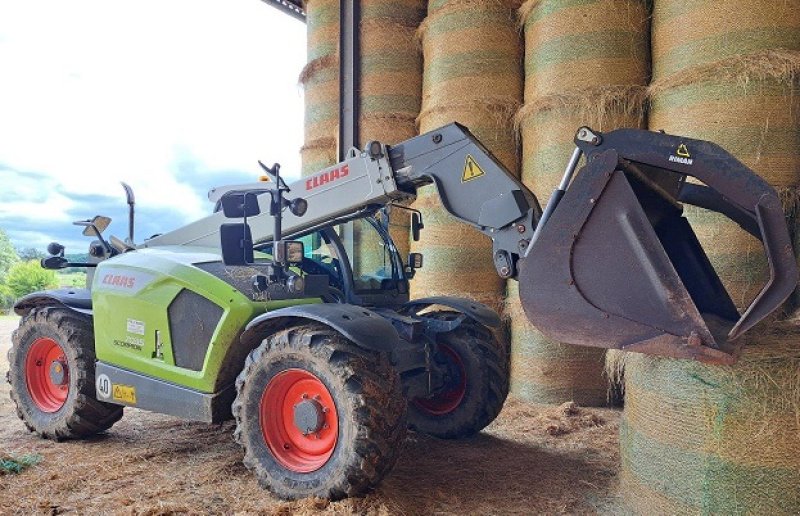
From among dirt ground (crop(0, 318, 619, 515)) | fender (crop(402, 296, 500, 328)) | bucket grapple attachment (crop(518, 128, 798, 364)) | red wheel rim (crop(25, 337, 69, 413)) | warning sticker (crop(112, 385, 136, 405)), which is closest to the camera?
bucket grapple attachment (crop(518, 128, 798, 364))

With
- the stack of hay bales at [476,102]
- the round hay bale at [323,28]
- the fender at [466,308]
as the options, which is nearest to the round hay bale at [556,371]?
the stack of hay bales at [476,102]

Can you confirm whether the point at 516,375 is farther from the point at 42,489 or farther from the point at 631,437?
the point at 42,489

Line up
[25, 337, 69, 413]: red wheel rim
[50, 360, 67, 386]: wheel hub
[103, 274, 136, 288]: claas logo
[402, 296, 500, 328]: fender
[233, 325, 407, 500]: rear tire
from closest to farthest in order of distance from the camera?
[233, 325, 407, 500]: rear tire → [103, 274, 136, 288]: claas logo → [402, 296, 500, 328]: fender → [50, 360, 67, 386]: wheel hub → [25, 337, 69, 413]: red wheel rim

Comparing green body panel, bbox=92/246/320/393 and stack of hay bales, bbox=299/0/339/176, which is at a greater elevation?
stack of hay bales, bbox=299/0/339/176

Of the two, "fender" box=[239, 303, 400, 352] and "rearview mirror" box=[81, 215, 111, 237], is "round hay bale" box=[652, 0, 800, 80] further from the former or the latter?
"rearview mirror" box=[81, 215, 111, 237]

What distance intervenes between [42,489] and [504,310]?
140 inches

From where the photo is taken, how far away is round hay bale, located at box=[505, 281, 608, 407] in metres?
4.95

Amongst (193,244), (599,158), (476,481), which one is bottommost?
(476,481)

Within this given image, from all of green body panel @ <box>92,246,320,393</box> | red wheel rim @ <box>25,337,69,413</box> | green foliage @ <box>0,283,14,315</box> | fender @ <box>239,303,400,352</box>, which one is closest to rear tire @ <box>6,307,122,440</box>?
red wheel rim @ <box>25,337,69,413</box>

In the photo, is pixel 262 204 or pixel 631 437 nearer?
pixel 631 437

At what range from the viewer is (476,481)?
3.42m

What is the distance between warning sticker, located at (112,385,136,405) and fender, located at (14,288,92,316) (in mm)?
753

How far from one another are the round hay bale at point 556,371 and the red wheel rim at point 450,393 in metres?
0.97

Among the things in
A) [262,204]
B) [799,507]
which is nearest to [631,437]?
[799,507]
